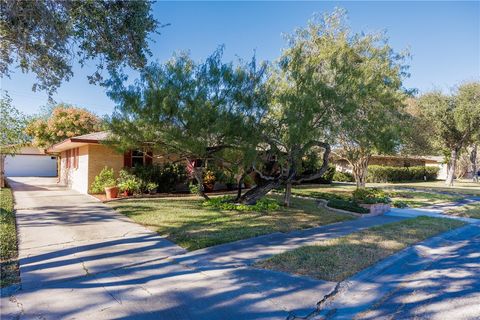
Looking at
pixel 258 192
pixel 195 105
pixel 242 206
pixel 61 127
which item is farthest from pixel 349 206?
pixel 61 127

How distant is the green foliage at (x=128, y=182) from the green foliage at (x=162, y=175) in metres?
0.27

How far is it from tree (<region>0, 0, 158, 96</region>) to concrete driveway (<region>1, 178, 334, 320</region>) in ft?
12.7

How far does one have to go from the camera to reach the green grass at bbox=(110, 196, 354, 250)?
7031mm

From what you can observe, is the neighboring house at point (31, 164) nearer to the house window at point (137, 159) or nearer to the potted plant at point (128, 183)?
the house window at point (137, 159)

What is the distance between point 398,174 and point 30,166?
38954 millimetres

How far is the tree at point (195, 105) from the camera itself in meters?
8.38

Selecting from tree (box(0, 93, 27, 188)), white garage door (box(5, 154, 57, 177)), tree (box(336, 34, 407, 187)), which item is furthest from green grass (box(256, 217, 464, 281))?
white garage door (box(5, 154, 57, 177))

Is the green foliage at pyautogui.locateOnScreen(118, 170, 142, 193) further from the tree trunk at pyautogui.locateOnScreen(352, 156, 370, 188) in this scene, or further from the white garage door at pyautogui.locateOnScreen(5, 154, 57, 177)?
the white garage door at pyautogui.locateOnScreen(5, 154, 57, 177)

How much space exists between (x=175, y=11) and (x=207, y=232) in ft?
21.0

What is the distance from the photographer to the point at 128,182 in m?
13.8

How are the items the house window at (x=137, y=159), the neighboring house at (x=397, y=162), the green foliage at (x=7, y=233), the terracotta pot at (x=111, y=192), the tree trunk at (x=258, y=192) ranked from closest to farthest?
the green foliage at (x=7, y=233)
the tree trunk at (x=258, y=192)
the terracotta pot at (x=111, y=192)
the house window at (x=137, y=159)
the neighboring house at (x=397, y=162)

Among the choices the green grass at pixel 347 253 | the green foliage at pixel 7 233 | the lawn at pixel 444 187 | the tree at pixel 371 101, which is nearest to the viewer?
the green grass at pixel 347 253

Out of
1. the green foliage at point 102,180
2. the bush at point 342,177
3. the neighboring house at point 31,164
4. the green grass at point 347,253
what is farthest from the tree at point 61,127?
the green grass at point 347,253

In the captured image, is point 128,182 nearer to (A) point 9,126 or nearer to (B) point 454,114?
(A) point 9,126
